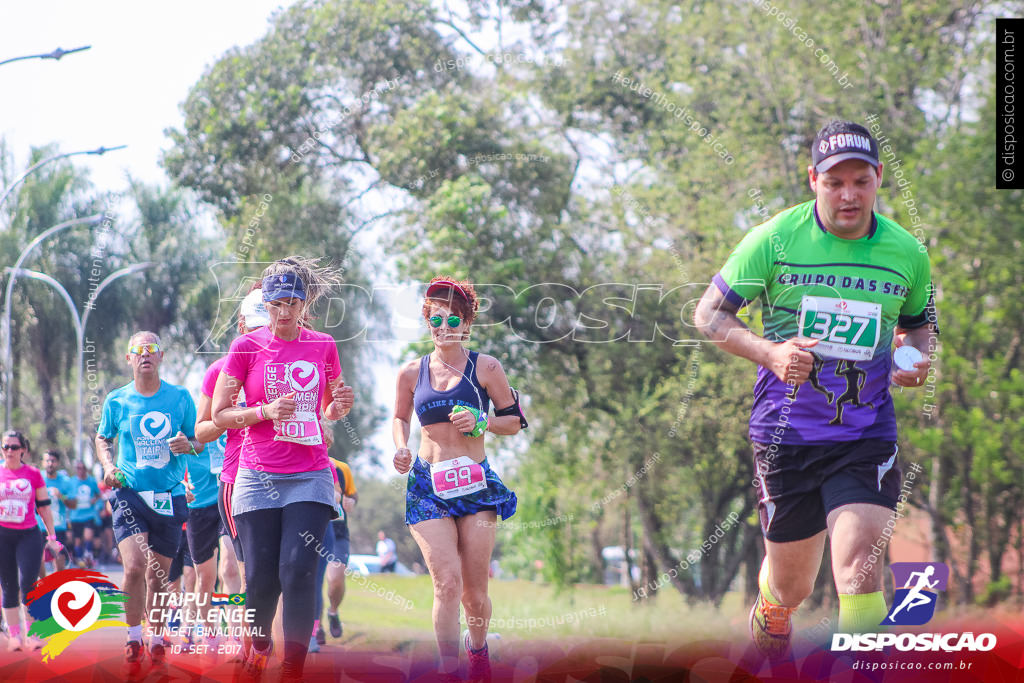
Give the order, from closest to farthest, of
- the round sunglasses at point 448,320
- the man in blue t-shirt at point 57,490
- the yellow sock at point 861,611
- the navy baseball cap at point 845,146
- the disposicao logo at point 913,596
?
the yellow sock at point 861,611 < the navy baseball cap at point 845,146 < the disposicao logo at point 913,596 < the round sunglasses at point 448,320 < the man in blue t-shirt at point 57,490

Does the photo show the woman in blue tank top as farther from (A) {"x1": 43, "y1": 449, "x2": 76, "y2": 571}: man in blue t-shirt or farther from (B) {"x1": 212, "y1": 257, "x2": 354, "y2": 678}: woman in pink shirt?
(A) {"x1": 43, "y1": 449, "x2": 76, "y2": 571}: man in blue t-shirt

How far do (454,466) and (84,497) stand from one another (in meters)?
10.0

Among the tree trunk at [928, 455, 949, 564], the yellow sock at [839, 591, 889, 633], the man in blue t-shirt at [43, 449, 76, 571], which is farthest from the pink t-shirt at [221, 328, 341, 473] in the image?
the tree trunk at [928, 455, 949, 564]

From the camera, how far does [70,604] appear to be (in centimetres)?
567

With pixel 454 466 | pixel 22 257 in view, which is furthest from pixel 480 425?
pixel 22 257

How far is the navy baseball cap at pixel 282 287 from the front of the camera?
15.6 feet

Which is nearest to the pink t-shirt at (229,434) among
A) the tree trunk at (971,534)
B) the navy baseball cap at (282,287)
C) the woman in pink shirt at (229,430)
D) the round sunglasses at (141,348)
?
the woman in pink shirt at (229,430)

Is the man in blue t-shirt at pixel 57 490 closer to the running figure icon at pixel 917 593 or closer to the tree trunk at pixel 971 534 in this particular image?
the running figure icon at pixel 917 593

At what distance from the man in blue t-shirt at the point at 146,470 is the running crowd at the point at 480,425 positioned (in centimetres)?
1

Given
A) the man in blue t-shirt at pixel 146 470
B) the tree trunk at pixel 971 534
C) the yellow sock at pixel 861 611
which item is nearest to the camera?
the yellow sock at pixel 861 611

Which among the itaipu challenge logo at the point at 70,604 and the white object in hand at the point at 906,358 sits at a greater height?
the white object in hand at the point at 906,358

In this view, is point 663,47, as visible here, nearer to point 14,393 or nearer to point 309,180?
point 309,180

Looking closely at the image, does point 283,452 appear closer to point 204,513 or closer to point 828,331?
point 828,331

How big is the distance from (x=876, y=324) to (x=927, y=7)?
1008cm
